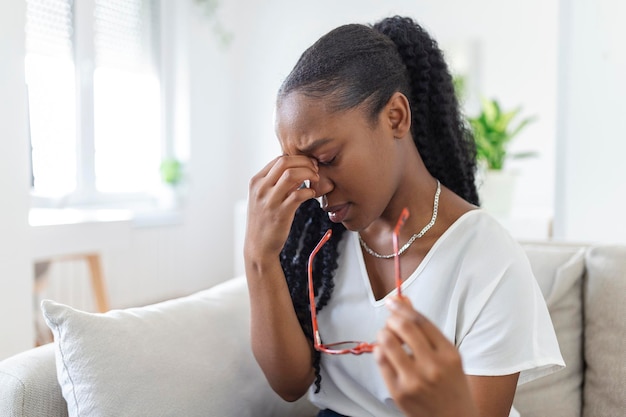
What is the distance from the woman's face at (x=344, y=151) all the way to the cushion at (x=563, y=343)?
0.50m

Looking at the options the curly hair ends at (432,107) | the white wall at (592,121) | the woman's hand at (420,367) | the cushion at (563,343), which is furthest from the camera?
the white wall at (592,121)

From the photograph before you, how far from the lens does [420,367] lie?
1.80 feet

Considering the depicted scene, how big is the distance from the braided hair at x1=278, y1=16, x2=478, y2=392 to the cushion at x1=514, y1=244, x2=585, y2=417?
253mm

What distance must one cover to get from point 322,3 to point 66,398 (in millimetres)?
3279

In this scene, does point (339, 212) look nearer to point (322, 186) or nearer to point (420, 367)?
point (322, 186)

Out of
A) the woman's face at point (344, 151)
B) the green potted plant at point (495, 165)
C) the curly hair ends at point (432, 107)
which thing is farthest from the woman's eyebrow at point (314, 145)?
the green potted plant at point (495, 165)

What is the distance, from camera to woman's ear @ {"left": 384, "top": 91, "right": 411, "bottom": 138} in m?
0.98

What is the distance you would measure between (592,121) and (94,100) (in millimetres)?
2440

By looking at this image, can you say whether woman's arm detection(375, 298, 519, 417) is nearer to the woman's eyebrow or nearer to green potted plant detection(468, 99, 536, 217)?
the woman's eyebrow

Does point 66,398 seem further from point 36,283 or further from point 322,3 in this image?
point 322,3

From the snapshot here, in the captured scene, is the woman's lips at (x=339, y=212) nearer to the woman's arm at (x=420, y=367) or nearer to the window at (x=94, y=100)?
the woman's arm at (x=420, y=367)

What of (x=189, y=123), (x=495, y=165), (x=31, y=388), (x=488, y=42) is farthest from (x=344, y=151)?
(x=189, y=123)

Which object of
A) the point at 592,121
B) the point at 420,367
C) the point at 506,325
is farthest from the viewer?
the point at 592,121

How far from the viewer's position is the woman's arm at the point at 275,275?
3.24ft
